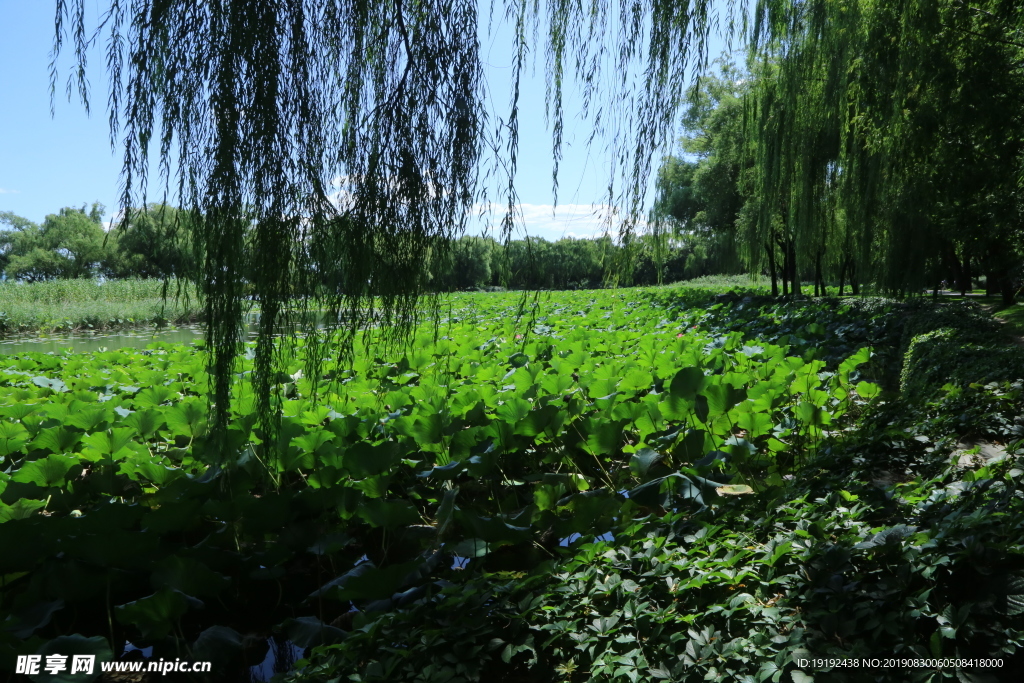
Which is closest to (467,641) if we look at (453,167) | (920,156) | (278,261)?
(278,261)

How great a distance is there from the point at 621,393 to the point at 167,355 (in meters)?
4.86

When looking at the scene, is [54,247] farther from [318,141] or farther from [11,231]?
A: [318,141]

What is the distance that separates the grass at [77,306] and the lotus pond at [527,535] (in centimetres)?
1119

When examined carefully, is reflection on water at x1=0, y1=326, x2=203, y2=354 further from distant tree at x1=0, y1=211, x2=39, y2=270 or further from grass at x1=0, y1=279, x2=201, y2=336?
distant tree at x1=0, y1=211, x2=39, y2=270

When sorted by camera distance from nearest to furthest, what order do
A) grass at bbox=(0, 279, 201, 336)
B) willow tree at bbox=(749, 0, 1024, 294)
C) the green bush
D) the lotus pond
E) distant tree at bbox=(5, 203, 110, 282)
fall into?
1. the lotus pond
2. the green bush
3. willow tree at bbox=(749, 0, 1024, 294)
4. grass at bbox=(0, 279, 201, 336)
5. distant tree at bbox=(5, 203, 110, 282)

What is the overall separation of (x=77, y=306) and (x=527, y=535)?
18652 mm

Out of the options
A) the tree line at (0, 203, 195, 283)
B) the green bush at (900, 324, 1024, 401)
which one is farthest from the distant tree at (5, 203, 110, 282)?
the green bush at (900, 324, 1024, 401)

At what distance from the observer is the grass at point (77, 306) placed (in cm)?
1522

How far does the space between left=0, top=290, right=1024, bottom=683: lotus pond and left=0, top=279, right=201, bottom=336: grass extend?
11195mm

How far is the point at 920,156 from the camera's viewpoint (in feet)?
20.7

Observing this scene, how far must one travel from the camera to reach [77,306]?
17.2 meters

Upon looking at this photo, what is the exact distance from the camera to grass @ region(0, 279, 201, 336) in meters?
15.2

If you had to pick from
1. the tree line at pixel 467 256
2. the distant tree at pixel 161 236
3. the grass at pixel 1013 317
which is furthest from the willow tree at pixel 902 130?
the distant tree at pixel 161 236

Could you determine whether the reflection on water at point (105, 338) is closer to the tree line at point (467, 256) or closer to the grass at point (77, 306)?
the grass at point (77, 306)
